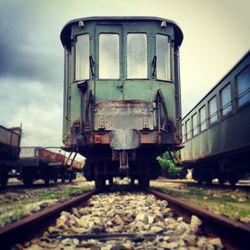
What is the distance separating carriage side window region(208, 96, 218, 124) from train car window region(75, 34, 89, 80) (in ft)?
13.5

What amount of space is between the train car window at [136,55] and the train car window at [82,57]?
94cm

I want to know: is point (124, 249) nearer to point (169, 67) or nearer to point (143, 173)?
point (143, 173)

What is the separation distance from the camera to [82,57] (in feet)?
24.0

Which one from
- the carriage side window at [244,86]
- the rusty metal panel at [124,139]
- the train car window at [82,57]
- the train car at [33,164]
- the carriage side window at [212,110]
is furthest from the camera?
the train car at [33,164]

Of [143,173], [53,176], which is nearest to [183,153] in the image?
[53,176]

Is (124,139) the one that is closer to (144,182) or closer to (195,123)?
(144,182)

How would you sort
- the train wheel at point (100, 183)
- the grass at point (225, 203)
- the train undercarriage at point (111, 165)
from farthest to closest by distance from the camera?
the train wheel at point (100, 183) → the train undercarriage at point (111, 165) → the grass at point (225, 203)

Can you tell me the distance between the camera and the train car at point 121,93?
6570 mm

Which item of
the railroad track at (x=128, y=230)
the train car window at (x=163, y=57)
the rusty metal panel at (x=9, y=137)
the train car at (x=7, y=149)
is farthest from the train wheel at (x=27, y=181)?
the railroad track at (x=128, y=230)

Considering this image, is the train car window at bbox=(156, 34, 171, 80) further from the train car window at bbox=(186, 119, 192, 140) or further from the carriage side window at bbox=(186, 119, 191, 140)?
the carriage side window at bbox=(186, 119, 191, 140)

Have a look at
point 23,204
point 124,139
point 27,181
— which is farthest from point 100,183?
point 27,181

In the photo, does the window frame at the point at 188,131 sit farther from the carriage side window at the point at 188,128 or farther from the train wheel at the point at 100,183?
the train wheel at the point at 100,183

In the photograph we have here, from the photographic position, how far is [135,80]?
710 centimetres

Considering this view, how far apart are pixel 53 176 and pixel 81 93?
27.8 ft
